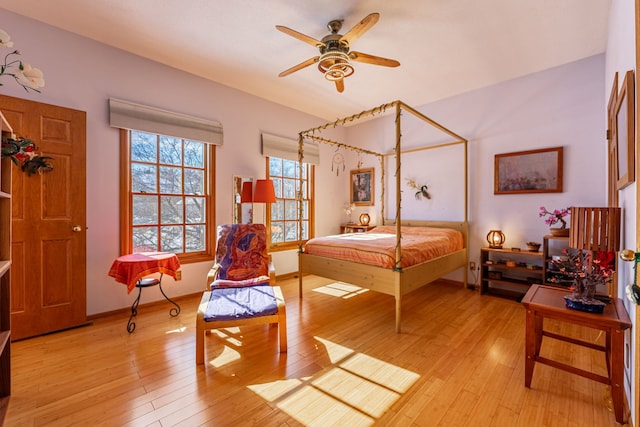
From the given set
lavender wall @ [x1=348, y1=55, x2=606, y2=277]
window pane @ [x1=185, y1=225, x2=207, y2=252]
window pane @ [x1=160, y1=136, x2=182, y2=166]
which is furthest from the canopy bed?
window pane @ [x1=160, y1=136, x2=182, y2=166]

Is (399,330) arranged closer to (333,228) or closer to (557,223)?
(557,223)

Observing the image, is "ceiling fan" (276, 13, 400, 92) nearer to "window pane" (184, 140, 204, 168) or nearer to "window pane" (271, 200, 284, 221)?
"window pane" (184, 140, 204, 168)

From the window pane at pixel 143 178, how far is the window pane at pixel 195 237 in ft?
2.17

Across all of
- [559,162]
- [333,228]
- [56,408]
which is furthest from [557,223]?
[56,408]

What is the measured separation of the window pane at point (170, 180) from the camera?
3423 mm

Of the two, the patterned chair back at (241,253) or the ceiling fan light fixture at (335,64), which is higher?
the ceiling fan light fixture at (335,64)

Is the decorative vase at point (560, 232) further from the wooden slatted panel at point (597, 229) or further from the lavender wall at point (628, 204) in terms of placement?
the wooden slatted panel at point (597, 229)

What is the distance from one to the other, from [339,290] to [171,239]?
2367 millimetres

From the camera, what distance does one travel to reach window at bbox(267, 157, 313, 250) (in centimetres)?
456

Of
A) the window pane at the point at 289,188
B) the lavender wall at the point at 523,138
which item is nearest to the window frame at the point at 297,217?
the window pane at the point at 289,188

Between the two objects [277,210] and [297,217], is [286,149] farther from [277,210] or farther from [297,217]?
[297,217]

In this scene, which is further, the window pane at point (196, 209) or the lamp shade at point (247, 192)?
the lamp shade at point (247, 192)

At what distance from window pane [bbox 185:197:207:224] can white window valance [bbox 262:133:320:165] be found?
120 cm

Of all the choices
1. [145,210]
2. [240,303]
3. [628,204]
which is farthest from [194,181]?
[628,204]
